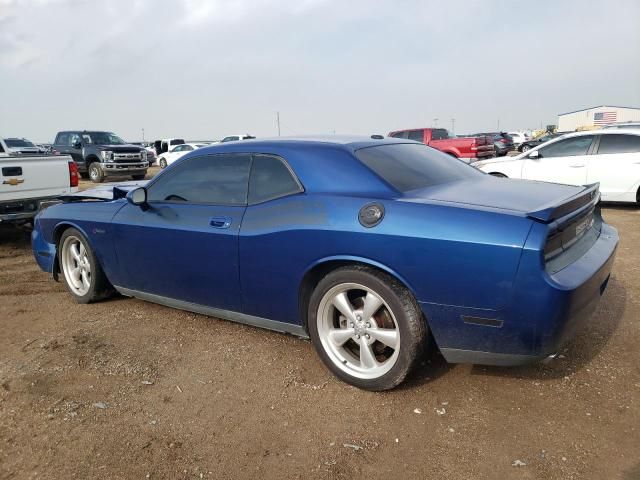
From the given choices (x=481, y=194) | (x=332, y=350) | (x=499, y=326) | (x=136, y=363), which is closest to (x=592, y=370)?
(x=499, y=326)

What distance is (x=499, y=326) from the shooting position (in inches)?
98.8

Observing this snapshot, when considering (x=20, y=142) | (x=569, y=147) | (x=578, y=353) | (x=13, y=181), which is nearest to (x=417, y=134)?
(x=569, y=147)

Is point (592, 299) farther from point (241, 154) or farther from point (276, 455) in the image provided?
point (241, 154)

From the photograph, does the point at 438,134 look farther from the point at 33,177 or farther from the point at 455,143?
the point at 33,177

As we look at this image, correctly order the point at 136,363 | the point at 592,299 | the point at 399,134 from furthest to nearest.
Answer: the point at 399,134 → the point at 136,363 → the point at 592,299

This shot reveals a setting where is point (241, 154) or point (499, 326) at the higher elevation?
point (241, 154)

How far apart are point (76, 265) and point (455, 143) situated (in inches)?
593

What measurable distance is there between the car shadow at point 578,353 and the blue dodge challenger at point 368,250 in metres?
0.54

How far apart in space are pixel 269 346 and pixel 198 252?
84 centimetres

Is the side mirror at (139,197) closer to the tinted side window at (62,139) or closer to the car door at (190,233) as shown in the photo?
the car door at (190,233)

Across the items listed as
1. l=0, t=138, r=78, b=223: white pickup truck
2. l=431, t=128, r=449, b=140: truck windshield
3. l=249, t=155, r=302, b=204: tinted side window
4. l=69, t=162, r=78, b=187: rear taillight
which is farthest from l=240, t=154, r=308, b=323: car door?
l=431, t=128, r=449, b=140: truck windshield

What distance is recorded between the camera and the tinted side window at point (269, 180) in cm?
327

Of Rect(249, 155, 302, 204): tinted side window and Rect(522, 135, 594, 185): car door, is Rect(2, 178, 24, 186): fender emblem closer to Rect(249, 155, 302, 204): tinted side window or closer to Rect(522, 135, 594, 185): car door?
Rect(249, 155, 302, 204): tinted side window

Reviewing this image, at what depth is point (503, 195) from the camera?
9.77 feet
